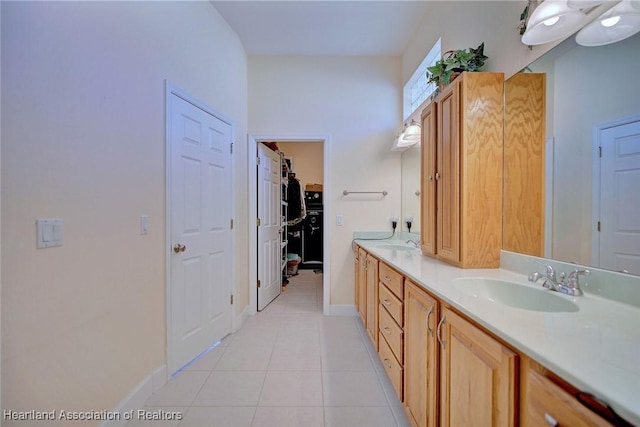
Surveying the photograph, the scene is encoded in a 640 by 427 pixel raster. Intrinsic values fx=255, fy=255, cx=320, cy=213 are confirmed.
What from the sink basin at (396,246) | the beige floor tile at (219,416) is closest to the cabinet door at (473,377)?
the beige floor tile at (219,416)

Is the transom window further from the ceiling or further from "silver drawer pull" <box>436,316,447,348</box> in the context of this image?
"silver drawer pull" <box>436,316,447,348</box>

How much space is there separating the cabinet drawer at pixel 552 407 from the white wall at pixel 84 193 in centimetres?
160

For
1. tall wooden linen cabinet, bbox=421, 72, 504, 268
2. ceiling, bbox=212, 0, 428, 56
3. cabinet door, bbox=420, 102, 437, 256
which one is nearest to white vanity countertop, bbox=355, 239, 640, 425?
tall wooden linen cabinet, bbox=421, 72, 504, 268

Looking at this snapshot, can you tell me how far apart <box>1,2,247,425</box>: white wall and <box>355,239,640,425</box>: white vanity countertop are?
1545 millimetres

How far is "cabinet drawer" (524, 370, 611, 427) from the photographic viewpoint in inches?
18.1

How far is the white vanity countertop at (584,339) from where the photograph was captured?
1.45 feet

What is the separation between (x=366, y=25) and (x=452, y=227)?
2.07m

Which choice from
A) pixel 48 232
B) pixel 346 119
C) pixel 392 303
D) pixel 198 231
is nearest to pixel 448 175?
pixel 392 303

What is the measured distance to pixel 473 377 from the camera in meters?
0.79

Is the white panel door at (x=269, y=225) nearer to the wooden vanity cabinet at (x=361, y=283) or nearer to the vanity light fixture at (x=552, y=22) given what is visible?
the wooden vanity cabinet at (x=361, y=283)

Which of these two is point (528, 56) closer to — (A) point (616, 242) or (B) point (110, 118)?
(A) point (616, 242)

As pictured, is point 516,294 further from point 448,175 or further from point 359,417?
point 359,417

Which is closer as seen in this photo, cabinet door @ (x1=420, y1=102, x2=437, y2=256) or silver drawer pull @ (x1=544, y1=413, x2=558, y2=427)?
silver drawer pull @ (x1=544, y1=413, x2=558, y2=427)

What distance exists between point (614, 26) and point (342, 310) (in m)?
2.75
